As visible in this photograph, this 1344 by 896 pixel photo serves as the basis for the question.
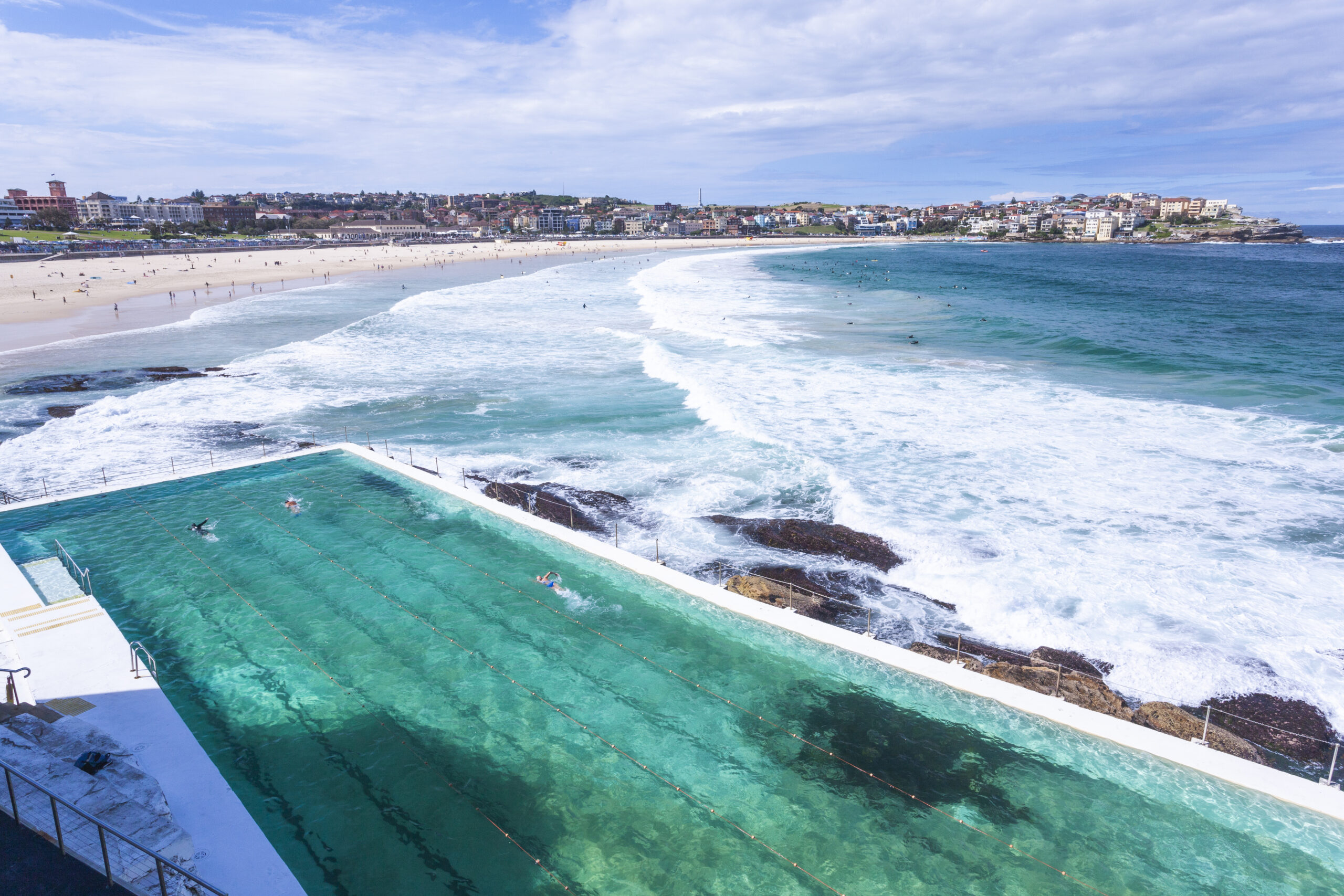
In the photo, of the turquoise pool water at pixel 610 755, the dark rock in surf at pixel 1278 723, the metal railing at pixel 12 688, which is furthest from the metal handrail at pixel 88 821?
the dark rock in surf at pixel 1278 723

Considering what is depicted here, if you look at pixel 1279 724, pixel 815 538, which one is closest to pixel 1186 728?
pixel 1279 724

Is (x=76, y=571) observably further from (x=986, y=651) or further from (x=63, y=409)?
(x=63, y=409)

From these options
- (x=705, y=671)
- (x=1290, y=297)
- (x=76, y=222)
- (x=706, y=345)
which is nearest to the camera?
(x=705, y=671)

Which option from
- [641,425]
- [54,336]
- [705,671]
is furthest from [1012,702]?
[54,336]

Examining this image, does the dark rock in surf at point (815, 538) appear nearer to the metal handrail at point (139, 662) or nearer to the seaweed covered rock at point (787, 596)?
the seaweed covered rock at point (787, 596)

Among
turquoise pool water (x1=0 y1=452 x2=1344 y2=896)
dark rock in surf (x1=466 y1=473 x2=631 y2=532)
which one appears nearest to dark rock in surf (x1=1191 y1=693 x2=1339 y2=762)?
turquoise pool water (x1=0 y1=452 x2=1344 y2=896)

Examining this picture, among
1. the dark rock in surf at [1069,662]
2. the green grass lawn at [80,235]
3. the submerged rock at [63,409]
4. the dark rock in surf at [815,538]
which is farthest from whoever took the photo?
the green grass lawn at [80,235]

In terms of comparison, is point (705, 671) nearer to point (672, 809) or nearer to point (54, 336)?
point (672, 809)

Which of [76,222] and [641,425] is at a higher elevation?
[76,222]

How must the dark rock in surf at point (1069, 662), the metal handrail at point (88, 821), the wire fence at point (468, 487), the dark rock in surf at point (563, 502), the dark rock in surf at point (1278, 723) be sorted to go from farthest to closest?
the dark rock in surf at point (563, 502), the dark rock in surf at point (1069, 662), the wire fence at point (468, 487), the dark rock in surf at point (1278, 723), the metal handrail at point (88, 821)
